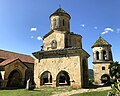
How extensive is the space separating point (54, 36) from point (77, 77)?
25.0ft

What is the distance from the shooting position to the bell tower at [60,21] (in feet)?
82.5

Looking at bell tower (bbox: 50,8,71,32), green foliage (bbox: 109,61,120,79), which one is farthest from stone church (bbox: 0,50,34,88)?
green foliage (bbox: 109,61,120,79)

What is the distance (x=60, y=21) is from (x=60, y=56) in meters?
6.50

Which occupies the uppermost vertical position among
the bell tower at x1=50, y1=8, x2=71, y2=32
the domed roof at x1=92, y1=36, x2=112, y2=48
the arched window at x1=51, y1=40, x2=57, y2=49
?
the bell tower at x1=50, y1=8, x2=71, y2=32

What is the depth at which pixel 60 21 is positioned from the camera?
25.2 m

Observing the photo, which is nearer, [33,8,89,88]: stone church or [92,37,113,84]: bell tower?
[33,8,89,88]: stone church

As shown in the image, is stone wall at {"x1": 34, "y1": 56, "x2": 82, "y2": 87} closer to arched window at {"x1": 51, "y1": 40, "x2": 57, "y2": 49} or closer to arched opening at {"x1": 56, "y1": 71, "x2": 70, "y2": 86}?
arched opening at {"x1": 56, "y1": 71, "x2": 70, "y2": 86}

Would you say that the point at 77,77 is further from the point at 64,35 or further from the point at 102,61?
the point at 102,61

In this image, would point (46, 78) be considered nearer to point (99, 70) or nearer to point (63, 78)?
point (63, 78)

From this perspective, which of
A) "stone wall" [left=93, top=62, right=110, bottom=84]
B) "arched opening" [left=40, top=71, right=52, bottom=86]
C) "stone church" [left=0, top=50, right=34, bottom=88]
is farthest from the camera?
"stone wall" [left=93, top=62, right=110, bottom=84]

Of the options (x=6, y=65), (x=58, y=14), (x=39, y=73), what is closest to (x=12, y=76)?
(x=6, y=65)

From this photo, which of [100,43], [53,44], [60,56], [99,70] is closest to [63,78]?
[53,44]

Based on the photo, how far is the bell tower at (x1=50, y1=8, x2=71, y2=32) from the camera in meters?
25.1

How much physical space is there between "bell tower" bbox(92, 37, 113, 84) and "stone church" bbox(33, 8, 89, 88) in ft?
32.5
